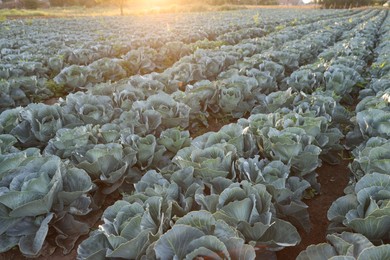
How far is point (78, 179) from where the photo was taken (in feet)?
10.2

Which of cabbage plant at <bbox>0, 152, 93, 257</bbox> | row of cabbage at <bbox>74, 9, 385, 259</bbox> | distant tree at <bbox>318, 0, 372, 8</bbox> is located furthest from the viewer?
distant tree at <bbox>318, 0, 372, 8</bbox>

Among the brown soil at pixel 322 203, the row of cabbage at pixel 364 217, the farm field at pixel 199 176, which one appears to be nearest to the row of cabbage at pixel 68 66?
the farm field at pixel 199 176

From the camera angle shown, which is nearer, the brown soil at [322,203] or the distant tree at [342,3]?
the brown soil at [322,203]

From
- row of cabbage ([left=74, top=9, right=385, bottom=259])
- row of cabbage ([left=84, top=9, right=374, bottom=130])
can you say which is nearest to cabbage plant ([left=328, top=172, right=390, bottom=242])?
row of cabbage ([left=74, top=9, right=385, bottom=259])

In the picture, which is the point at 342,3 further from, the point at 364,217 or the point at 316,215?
the point at 364,217

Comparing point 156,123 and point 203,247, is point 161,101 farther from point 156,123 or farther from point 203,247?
point 203,247

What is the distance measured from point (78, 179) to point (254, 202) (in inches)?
65.8

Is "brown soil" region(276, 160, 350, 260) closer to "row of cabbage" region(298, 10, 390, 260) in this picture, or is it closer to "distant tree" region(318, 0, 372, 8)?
"row of cabbage" region(298, 10, 390, 260)

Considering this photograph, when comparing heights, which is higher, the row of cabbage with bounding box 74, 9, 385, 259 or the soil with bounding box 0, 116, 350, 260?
the row of cabbage with bounding box 74, 9, 385, 259

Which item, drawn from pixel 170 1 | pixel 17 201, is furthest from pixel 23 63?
pixel 170 1

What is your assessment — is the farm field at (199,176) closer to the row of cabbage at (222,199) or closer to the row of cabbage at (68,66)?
the row of cabbage at (222,199)

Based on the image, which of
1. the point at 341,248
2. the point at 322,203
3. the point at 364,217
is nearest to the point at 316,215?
the point at 322,203

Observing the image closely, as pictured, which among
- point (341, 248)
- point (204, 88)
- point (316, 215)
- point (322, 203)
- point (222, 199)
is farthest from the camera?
point (204, 88)

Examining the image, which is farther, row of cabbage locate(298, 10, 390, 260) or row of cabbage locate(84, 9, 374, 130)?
row of cabbage locate(84, 9, 374, 130)
